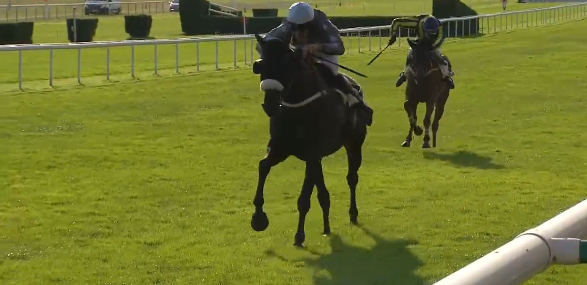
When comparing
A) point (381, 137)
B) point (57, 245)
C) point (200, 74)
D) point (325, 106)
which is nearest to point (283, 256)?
point (325, 106)

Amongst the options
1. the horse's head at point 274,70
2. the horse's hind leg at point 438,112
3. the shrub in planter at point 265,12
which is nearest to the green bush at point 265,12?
the shrub in planter at point 265,12

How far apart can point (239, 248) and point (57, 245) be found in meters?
1.28

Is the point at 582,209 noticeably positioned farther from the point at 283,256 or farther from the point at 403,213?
the point at 403,213

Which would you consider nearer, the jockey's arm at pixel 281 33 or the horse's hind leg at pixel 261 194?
the jockey's arm at pixel 281 33

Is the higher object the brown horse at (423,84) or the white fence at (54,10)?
the brown horse at (423,84)

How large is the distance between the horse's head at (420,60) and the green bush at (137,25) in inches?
1100

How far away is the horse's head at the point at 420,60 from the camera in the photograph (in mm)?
13008

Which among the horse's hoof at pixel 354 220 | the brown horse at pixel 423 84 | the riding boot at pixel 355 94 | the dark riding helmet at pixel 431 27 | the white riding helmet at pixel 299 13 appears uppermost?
the white riding helmet at pixel 299 13

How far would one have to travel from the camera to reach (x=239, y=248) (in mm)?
7625

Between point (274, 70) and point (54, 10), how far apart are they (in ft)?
167

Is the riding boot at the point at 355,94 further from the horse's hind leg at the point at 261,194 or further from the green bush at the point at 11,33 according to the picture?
the green bush at the point at 11,33

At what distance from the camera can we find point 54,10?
2212 inches

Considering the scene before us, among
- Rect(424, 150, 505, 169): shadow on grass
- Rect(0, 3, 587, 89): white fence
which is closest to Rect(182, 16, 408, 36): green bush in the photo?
Rect(0, 3, 587, 89): white fence

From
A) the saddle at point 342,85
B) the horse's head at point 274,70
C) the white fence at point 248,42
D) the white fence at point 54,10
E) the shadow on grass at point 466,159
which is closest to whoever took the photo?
the horse's head at point 274,70
